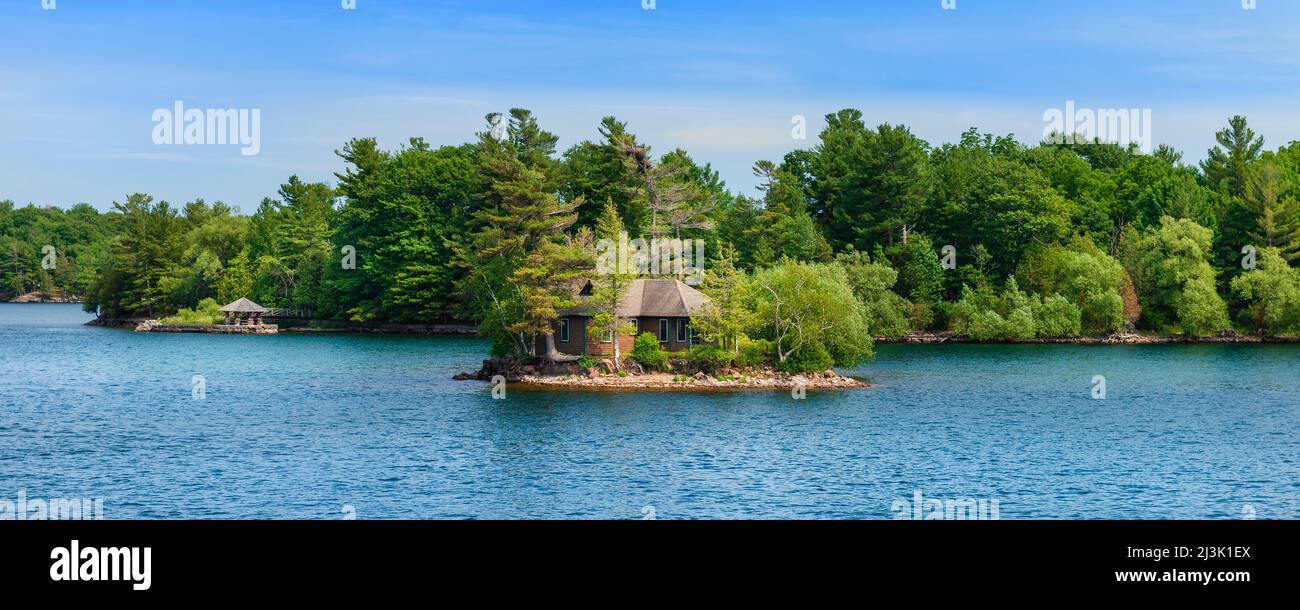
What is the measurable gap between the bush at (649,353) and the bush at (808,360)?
6.31m

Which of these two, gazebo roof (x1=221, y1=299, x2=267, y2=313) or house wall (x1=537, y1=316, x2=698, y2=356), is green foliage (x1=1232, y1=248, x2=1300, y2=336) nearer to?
house wall (x1=537, y1=316, x2=698, y2=356)

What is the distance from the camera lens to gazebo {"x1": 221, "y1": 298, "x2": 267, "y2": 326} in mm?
123438

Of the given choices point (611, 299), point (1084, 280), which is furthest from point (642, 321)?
point (1084, 280)

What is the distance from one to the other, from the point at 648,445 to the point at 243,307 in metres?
93.3

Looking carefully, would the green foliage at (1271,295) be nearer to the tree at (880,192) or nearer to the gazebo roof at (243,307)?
the tree at (880,192)

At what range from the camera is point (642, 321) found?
6234 centimetres

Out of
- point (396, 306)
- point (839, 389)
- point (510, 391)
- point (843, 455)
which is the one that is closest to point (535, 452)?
point (843, 455)

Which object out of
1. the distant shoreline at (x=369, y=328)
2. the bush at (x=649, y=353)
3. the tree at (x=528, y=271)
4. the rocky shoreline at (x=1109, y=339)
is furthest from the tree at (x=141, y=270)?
the bush at (x=649, y=353)

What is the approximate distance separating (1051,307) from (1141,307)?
10916mm

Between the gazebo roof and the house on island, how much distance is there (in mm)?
71356

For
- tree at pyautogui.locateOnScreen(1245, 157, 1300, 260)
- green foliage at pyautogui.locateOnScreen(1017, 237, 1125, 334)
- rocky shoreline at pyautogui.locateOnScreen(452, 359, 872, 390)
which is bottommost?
rocky shoreline at pyautogui.locateOnScreen(452, 359, 872, 390)

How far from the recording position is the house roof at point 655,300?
6166cm

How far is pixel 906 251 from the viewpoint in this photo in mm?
102562

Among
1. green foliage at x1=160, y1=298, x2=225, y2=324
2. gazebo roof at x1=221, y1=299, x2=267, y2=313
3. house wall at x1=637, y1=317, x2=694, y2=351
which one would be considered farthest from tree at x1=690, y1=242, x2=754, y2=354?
green foliage at x1=160, y1=298, x2=225, y2=324
